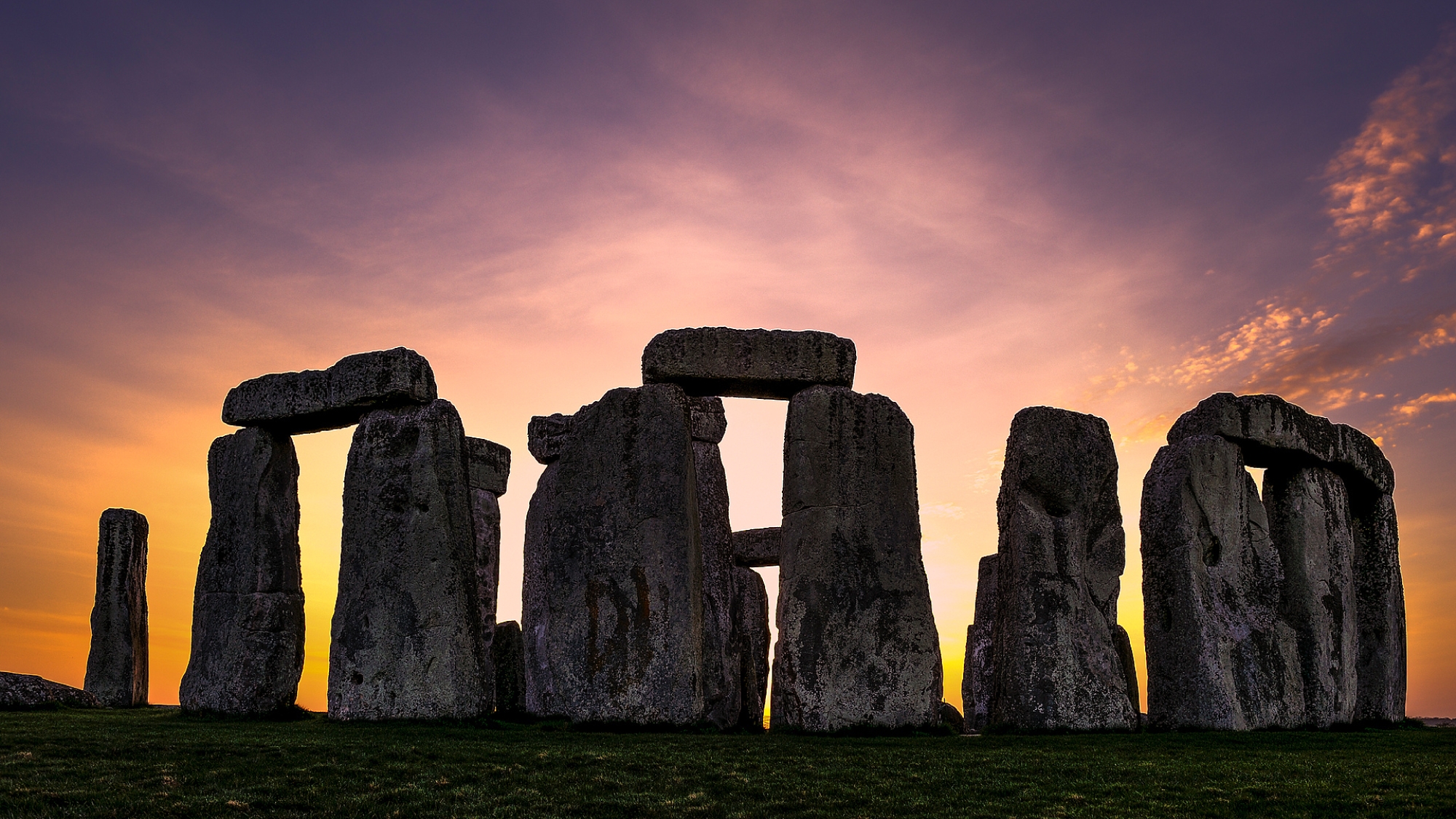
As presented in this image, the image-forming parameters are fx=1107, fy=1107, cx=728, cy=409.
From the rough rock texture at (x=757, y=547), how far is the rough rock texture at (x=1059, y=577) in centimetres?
609

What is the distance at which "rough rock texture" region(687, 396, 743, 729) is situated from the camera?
13.2m

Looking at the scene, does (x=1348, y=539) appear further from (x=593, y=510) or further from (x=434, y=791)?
(x=434, y=791)

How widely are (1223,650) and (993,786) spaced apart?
6.47 m

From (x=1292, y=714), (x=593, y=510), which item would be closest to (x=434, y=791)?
(x=593, y=510)

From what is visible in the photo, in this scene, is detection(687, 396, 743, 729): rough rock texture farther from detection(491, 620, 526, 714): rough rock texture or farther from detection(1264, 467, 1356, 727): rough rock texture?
detection(1264, 467, 1356, 727): rough rock texture

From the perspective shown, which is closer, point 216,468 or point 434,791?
point 434,791

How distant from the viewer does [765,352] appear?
1282cm

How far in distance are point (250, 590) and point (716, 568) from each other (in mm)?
6113

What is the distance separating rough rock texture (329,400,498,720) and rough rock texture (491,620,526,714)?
217 cm

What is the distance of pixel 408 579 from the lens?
13.1 meters

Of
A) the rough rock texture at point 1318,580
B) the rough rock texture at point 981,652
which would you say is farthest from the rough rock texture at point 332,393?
the rough rock texture at point 1318,580

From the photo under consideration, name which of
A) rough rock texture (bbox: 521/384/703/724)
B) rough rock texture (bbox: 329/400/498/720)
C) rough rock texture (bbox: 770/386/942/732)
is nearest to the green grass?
rough rock texture (bbox: 770/386/942/732)

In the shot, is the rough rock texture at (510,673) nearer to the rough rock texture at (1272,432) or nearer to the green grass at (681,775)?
the green grass at (681,775)

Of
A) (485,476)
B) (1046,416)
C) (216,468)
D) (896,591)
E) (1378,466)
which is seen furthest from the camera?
(485,476)
